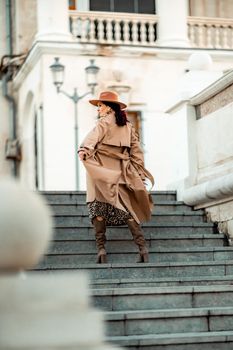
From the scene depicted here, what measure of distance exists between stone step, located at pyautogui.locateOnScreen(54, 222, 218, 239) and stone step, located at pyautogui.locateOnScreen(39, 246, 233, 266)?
0.42m

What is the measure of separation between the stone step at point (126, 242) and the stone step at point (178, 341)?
3395mm

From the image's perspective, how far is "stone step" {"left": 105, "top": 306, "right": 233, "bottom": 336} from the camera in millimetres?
9516

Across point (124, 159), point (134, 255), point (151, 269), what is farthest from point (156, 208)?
point (151, 269)

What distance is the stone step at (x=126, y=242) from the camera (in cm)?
1273

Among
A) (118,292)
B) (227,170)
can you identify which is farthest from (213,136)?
(118,292)

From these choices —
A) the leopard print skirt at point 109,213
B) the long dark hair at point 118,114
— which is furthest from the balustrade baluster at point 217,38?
the leopard print skirt at point 109,213

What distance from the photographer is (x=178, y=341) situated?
9164 millimetres

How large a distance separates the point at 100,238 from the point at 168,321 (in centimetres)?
253

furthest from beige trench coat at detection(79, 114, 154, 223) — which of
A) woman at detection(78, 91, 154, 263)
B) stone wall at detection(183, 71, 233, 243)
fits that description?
stone wall at detection(183, 71, 233, 243)

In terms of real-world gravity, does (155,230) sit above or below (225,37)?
below

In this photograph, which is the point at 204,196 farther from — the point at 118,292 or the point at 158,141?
the point at 158,141

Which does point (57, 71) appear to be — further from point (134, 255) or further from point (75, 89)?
point (134, 255)

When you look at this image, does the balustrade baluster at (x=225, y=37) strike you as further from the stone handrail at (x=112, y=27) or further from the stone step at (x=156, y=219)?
the stone step at (x=156, y=219)

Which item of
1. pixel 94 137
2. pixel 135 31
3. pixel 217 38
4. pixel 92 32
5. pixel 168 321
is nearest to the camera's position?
pixel 168 321
